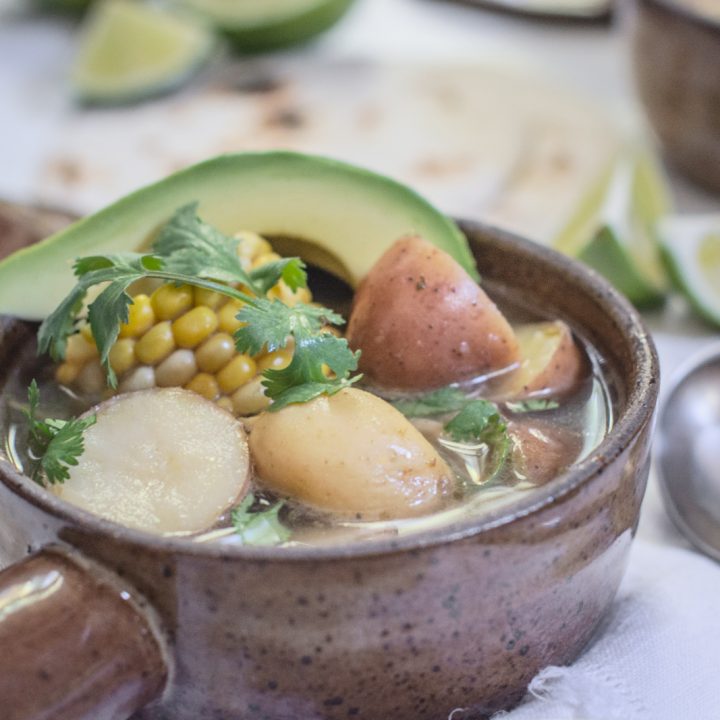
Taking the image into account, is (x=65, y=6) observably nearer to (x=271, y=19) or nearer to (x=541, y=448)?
(x=271, y=19)

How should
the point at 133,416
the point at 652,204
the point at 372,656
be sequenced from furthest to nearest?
the point at 652,204
the point at 133,416
the point at 372,656

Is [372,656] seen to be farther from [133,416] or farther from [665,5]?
[665,5]

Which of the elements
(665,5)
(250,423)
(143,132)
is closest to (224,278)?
(250,423)

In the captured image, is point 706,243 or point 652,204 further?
point 652,204

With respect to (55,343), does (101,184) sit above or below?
below

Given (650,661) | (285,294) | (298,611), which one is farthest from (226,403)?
(650,661)

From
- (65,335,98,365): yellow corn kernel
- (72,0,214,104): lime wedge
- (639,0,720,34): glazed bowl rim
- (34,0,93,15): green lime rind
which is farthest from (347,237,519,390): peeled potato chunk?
(34,0,93,15): green lime rind

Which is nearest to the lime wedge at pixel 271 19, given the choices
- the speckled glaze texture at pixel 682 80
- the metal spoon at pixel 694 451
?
the speckled glaze texture at pixel 682 80

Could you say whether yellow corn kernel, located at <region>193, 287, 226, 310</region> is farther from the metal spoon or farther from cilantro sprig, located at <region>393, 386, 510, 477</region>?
the metal spoon
